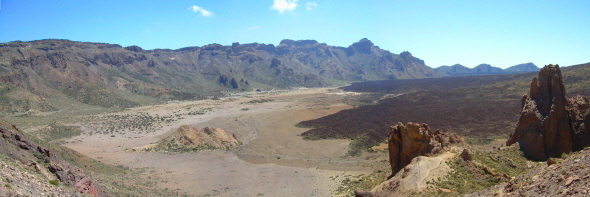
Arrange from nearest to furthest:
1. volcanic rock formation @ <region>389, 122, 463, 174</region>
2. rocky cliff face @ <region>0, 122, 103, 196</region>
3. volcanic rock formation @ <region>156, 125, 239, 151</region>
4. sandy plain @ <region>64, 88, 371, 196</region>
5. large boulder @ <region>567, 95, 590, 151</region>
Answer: rocky cliff face @ <region>0, 122, 103, 196</region> → large boulder @ <region>567, 95, 590, 151</region> → volcanic rock formation @ <region>389, 122, 463, 174</region> → sandy plain @ <region>64, 88, 371, 196</region> → volcanic rock formation @ <region>156, 125, 239, 151</region>

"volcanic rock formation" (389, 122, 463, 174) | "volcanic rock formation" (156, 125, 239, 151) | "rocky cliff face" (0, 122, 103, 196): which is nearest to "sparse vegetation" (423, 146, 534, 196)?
"volcanic rock formation" (389, 122, 463, 174)

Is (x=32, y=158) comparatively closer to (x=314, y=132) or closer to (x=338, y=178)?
(x=338, y=178)

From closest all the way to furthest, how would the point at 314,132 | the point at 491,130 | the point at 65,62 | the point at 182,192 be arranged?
the point at 182,192
the point at 491,130
the point at 314,132
the point at 65,62

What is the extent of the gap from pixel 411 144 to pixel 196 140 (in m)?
30.4

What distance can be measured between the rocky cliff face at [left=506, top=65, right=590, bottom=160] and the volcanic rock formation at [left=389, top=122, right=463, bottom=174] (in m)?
5.51

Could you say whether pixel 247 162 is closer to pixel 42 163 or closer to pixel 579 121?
pixel 42 163

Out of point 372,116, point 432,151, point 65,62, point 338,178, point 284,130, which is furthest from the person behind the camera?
point 65,62

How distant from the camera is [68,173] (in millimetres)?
17656

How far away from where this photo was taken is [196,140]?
4516 centimetres

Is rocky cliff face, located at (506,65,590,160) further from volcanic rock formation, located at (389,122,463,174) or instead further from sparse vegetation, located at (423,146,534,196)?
volcanic rock formation, located at (389,122,463,174)

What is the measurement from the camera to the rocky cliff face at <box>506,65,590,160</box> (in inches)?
912

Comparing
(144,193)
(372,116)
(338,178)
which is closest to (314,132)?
(372,116)

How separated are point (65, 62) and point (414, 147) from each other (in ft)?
426

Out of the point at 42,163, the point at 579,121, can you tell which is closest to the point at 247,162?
the point at 42,163
